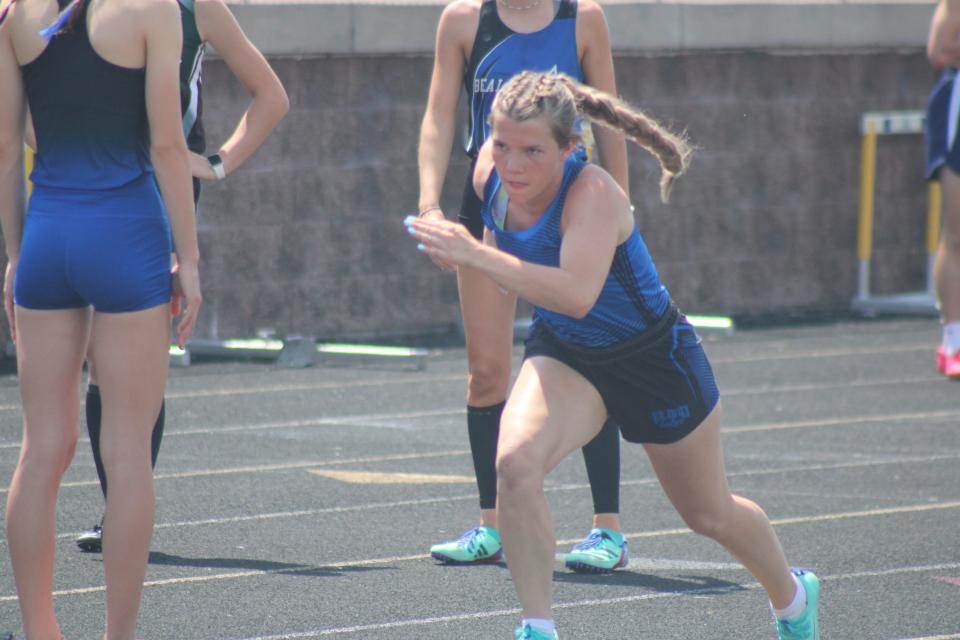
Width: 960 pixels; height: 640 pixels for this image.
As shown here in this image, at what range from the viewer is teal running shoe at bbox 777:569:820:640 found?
468 centimetres

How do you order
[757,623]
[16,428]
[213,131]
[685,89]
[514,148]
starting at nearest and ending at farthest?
[514,148], [757,623], [16,428], [213,131], [685,89]

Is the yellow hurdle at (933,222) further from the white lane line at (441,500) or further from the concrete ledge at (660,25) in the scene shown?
the white lane line at (441,500)

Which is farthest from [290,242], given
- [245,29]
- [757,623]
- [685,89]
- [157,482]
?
[757,623]

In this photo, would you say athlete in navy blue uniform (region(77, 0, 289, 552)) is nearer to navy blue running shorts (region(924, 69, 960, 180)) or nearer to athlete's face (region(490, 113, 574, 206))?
athlete's face (region(490, 113, 574, 206))

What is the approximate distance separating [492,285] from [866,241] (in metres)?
7.94

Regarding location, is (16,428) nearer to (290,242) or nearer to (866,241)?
(290,242)

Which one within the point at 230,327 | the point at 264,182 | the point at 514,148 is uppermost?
the point at 514,148

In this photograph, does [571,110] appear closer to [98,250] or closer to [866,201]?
[98,250]

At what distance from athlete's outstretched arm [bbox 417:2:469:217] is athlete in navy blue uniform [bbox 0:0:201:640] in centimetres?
158

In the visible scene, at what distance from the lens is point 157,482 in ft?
23.2

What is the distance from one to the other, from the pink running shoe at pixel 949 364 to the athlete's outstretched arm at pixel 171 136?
6.50 meters

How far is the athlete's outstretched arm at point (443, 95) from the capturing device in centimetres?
584

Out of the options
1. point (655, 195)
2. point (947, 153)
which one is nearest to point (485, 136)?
point (947, 153)

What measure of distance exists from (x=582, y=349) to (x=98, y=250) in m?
1.27
